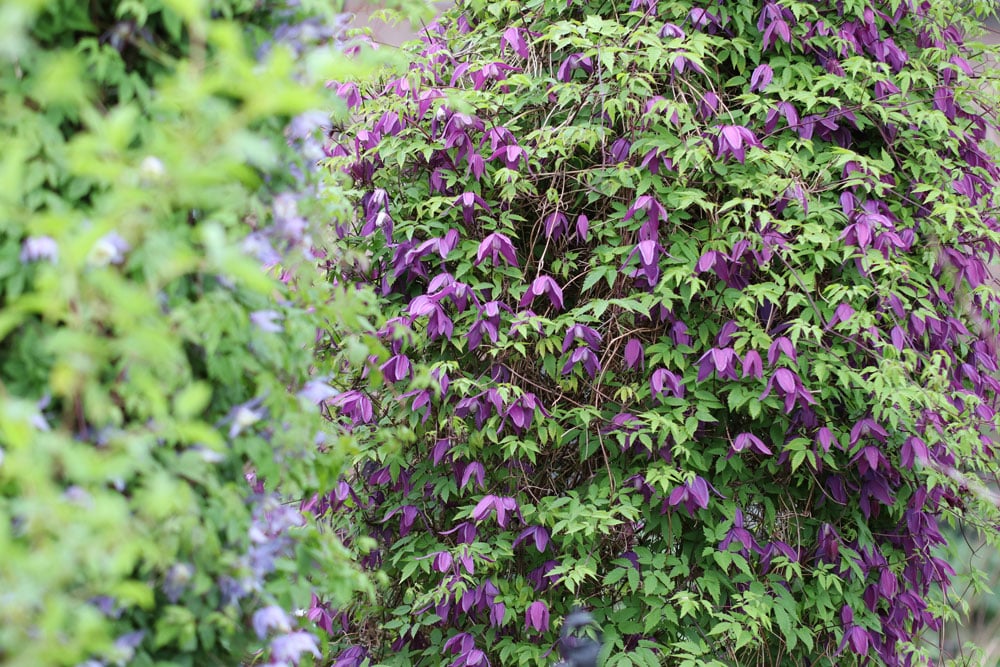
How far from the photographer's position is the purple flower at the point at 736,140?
2449mm

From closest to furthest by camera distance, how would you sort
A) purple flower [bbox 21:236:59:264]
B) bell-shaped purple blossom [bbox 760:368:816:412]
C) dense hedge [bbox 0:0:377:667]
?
dense hedge [bbox 0:0:377:667]
purple flower [bbox 21:236:59:264]
bell-shaped purple blossom [bbox 760:368:816:412]

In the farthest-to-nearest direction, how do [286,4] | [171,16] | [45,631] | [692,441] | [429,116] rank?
[429,116] < [692,441] < [286,4] < [171,16] < [45,631]

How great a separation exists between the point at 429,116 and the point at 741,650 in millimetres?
1786

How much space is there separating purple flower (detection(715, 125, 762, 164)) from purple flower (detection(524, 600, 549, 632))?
1.32m

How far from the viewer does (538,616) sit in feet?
8.00

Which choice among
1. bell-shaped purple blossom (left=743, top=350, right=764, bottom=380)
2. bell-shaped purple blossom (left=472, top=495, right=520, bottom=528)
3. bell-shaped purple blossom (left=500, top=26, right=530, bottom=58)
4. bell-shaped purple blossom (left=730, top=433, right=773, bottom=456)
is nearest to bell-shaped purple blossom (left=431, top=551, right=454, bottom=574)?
bell-shaped purple blossom (left=472, top=495, right=520, bottom=528)

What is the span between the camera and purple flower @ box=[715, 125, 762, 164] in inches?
96.4

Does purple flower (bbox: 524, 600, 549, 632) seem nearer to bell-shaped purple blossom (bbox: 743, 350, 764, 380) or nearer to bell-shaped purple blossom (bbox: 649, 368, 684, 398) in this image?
bell-shaped purple blossom (bbox: 649, 368, 684, 398)

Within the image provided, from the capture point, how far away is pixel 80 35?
53.9 inches

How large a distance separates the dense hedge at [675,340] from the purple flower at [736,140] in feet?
0.04

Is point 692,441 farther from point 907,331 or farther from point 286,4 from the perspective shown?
point 286,4

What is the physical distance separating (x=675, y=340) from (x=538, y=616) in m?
0.84

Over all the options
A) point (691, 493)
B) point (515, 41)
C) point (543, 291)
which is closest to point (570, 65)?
point (515, 41)

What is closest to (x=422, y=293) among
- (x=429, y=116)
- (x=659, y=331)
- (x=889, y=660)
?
(x=429, y=116)
